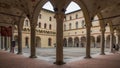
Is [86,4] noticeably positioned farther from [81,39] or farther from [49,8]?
[49,8]

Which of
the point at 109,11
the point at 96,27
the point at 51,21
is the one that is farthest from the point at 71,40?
the point at 109,11

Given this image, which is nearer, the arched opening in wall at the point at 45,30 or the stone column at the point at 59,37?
the stone column at the point at 59,37

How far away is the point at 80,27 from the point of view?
47.7m

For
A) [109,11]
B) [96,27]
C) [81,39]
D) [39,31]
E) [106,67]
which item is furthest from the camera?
[81,39]

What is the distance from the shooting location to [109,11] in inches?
637

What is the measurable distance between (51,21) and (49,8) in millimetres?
4699

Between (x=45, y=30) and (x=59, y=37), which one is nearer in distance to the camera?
(x=59, y=37)

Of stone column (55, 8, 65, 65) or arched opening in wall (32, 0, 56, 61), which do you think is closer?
stone column (55, 8, 65, 65)

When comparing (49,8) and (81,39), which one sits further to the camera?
(49,8)

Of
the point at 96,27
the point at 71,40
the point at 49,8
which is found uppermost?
the point at 49,8

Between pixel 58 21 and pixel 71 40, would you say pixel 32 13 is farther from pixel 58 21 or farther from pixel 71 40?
pixel 71 40

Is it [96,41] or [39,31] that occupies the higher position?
[39,31]

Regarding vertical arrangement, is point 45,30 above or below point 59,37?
above

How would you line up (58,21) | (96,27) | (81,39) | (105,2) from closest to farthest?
1. (58,21)
2. (105,2)
3. (96,27)
4. (81,39)
